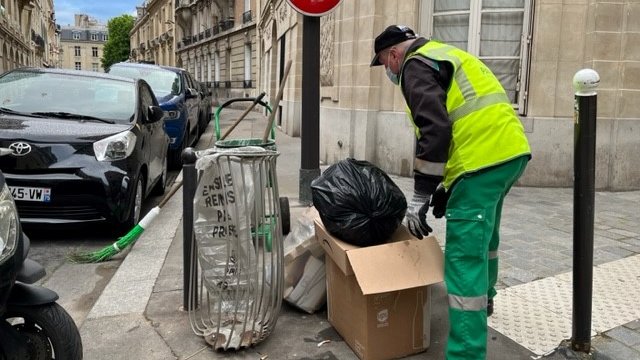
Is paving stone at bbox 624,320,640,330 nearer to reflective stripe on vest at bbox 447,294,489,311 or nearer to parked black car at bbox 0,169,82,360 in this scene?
reflective stripe on vest at bbox 447,294,489,311

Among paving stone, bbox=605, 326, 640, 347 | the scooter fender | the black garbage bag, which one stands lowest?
paving stone, bbox=605, 326, 640, 347

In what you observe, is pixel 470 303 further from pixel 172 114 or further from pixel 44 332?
pixel 172 114

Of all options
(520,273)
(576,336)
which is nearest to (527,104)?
(520,273)

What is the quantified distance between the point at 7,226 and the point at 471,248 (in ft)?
6.45

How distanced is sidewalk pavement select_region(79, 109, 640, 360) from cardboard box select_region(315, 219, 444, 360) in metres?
0.15

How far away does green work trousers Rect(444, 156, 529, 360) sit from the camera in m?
2.64

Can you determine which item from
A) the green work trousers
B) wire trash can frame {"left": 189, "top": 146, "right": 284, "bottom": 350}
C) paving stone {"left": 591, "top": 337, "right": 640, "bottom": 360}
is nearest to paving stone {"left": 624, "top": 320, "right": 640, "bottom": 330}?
paving stone {"left": 591, "top": 337, "right": 640, "bottom": 360}

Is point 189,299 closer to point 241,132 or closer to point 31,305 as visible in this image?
point 31,305

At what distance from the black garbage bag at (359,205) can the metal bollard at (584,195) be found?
87 cm

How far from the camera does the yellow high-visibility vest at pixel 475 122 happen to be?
2623 mm

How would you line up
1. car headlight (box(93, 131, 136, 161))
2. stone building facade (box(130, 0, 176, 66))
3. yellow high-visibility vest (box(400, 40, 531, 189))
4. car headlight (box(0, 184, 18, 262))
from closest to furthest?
car headlight (box(0, 184, 18, 262)), yellow high-visibility vest (box(400, 40, 531, 189)), car headlight (box(93, 131, 136, 161)), stone building facade (box(130, 0, 176, 66))

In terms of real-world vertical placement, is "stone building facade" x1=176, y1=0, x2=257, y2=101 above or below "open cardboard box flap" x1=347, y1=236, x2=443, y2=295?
above

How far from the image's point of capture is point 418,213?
9.02 feet

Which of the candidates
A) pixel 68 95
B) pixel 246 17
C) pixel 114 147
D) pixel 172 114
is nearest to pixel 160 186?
pixel 68 95
